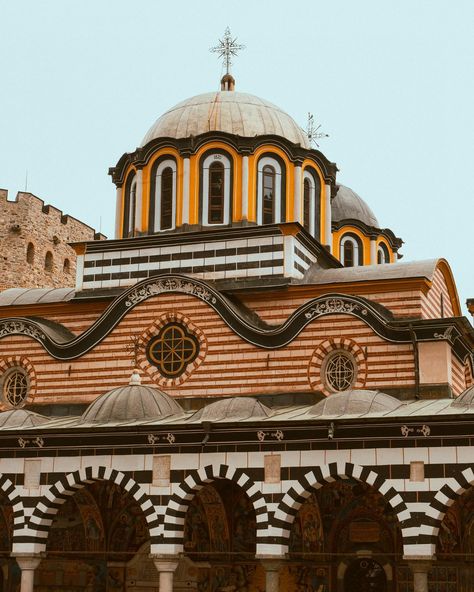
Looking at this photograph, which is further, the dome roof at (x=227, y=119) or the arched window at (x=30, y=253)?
the arched window at (x=30, y=253)

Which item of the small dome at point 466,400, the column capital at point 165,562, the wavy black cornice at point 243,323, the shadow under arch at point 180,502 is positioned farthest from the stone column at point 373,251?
the column capital at point 165,562

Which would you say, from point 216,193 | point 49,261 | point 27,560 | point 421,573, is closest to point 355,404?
point 421,573

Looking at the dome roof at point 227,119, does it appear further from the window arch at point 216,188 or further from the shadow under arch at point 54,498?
the shadow under arch at point 54,498

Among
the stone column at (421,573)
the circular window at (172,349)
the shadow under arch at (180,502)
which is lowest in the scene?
the stone column at (421,573)

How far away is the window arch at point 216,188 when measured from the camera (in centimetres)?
2850

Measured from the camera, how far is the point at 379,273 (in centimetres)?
2633

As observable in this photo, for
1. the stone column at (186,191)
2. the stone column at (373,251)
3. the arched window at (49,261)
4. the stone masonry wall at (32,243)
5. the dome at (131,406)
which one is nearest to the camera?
the dome at (131,406)

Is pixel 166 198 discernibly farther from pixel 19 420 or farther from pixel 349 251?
pixel 349 251

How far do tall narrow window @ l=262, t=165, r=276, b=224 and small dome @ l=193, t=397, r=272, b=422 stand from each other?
7.30 meters

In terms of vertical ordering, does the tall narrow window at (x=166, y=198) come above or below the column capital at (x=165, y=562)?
above

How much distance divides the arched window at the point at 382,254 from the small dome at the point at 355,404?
58.2ft

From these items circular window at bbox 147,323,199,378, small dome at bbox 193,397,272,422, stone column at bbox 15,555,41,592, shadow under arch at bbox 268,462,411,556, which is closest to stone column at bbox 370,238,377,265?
circular window at bbox 147,323,199,378

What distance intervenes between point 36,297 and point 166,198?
440cm

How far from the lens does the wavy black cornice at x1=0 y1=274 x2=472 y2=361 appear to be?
24516 millimetres
